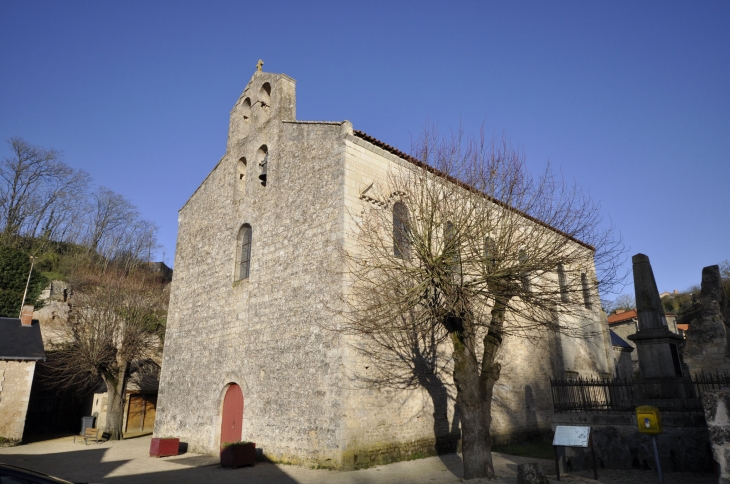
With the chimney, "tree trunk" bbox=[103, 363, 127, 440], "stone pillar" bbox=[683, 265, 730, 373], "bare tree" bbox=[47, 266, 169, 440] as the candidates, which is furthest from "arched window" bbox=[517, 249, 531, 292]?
the chimney

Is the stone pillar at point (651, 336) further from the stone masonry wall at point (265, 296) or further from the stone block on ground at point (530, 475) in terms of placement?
the stone masonry wall at point (265, 296)

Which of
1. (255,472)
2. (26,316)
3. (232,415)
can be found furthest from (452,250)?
(26,316)

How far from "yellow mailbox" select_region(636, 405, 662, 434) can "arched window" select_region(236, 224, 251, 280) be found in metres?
10.4

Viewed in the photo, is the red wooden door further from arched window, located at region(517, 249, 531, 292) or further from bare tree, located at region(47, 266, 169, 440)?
arched window, located at region(517, 249, 531, 292)

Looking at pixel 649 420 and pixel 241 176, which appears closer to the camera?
pixel 649 420

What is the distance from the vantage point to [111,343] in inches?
749

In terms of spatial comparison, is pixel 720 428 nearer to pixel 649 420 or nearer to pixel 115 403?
pixel 649 420

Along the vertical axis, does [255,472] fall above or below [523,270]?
below

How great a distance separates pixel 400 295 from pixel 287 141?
20.9ft

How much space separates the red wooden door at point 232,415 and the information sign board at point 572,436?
7968 mm

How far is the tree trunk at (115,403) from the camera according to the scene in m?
17.8

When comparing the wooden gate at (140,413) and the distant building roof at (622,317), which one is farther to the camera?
the distant building roof at (622,317)

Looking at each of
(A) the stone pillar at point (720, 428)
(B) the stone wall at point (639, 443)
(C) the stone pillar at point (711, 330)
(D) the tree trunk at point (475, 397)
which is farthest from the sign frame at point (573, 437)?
(C) the stone pillar at point (711, 330)

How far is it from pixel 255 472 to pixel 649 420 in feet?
25.3
